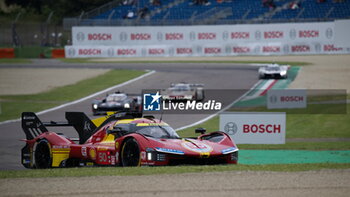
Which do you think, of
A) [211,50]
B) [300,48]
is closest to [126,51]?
[211,50]

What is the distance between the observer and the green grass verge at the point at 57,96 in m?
34.0

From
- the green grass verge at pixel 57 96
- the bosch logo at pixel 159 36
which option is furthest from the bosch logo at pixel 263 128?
the bosch logo at pixel 159 36

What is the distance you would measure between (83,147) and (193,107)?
1785cm

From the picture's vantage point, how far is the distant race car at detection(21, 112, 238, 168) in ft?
44.5

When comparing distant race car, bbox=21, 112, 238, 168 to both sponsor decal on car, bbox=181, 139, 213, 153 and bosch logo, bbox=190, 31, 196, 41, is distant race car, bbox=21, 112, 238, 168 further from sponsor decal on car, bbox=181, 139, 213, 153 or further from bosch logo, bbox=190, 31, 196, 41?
bosch logo, bbox=190, 31, 196, 41

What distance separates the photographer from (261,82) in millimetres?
44469

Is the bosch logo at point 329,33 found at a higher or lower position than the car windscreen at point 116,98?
higher

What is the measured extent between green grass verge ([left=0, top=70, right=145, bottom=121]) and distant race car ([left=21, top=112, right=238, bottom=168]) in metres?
14.7

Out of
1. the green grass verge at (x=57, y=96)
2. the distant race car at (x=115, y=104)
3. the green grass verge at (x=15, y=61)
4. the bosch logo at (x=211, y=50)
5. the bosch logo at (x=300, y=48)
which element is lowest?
the green grass verge at (x=57, y=96)

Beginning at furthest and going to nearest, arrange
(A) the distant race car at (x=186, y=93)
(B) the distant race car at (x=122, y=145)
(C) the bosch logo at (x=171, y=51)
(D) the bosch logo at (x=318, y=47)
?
(C) the bosch logo at (x=171, y=51), (D) the bosch logo at (x=318, y=47), (A) the distant race car at (x=186, y=93), (B) the distant race car at (x=122, y=145)

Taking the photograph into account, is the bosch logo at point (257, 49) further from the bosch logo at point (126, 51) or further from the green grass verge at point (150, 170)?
the green grass verge at point (150, 170)

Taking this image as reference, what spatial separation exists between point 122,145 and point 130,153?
0.75 feet

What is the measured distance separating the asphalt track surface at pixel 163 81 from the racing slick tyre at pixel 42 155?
3.71 ft

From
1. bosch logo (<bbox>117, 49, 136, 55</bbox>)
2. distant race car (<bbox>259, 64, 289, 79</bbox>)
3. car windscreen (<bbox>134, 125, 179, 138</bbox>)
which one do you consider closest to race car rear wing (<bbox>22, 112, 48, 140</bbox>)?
car windscreen (<bbox>134, 125, 179, 138</bbox>)
